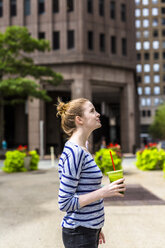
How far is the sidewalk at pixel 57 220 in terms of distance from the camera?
4461 mm

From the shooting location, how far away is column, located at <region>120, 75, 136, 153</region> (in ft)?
115

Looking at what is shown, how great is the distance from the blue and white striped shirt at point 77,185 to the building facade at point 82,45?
29.9 meters

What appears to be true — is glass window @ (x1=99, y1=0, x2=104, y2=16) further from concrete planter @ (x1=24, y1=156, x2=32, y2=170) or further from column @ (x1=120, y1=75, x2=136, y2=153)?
concrete planter @ (x1=24, y1=156, x2=32, y2=170)

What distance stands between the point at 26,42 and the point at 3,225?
18.8 meters

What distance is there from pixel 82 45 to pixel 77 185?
32.3 metres

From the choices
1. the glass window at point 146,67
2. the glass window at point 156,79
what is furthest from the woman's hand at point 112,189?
the glass window at point 156,79

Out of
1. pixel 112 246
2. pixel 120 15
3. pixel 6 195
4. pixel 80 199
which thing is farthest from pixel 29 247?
pixel 120 15

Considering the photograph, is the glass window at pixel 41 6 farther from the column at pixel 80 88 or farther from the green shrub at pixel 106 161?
the green shrub at pixel 106 161

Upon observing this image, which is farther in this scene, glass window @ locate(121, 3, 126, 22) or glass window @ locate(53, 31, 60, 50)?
glass window @ locate(121, 3, 126, 22)

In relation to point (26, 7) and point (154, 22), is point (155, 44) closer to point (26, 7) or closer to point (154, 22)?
point (154, 22)

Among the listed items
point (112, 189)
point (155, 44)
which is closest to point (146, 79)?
point (155, 44)

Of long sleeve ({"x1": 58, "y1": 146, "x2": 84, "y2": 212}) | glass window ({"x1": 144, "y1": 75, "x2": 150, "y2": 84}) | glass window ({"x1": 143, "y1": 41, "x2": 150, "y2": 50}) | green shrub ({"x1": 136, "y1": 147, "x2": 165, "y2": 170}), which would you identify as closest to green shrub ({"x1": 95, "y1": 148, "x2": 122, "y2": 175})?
green shrub ({"x1": 136, "y1": 147, "x2": 165, "y2": 170})

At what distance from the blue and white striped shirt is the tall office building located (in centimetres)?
8511

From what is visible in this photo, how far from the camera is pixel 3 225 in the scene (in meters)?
5.41
